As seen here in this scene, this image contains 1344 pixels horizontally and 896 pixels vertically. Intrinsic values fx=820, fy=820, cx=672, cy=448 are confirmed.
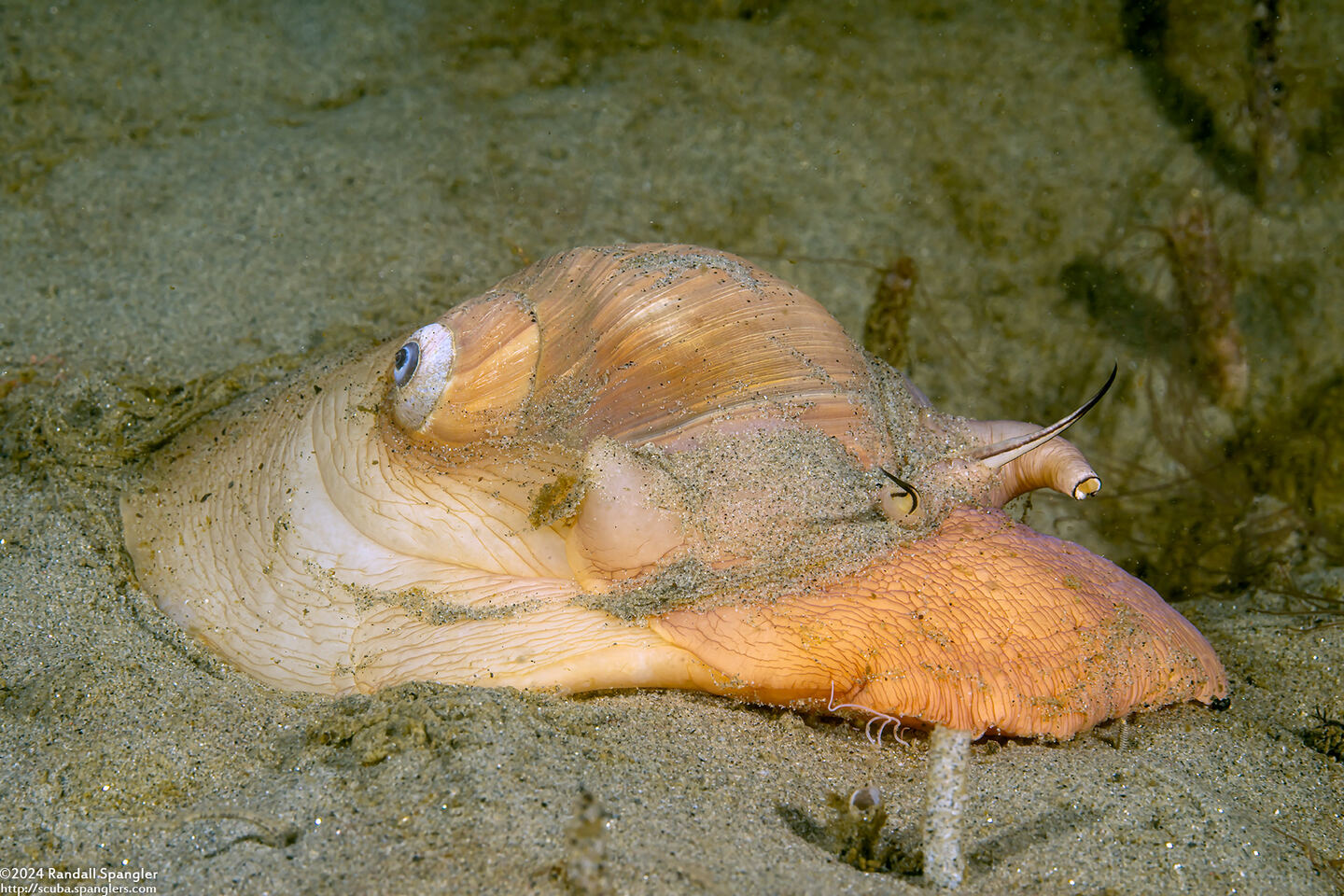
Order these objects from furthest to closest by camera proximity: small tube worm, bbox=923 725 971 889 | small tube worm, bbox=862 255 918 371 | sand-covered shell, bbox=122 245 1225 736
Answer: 1. small tube worm, bbox=862 255 918 371
2. sand-covered shell, bbox=122 245 1225 736
3. small tube worm, bbox=923 725 971 889

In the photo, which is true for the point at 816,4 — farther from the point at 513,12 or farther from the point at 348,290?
the point at 348,290

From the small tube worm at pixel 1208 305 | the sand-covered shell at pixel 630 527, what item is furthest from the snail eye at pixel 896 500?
the small tube worm at pixel 1208 305

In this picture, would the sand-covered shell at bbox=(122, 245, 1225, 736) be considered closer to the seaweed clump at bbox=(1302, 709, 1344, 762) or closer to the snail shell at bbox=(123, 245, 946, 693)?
the snail shell at bbox=(123, 245, 946, 693)

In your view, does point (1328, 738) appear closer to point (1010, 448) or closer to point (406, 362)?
point (1010, 448)

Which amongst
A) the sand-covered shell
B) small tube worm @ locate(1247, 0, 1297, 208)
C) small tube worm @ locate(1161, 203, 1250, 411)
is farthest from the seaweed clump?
small tube worm @ locate(1247, 0, 1297, 208)

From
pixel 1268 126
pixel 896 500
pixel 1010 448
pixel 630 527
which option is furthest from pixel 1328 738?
pixel 1268 126
